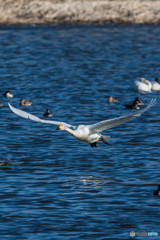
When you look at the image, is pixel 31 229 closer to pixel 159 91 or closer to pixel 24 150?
pixel 24 150

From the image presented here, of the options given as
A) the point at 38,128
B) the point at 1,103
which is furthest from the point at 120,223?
the point at 1,103

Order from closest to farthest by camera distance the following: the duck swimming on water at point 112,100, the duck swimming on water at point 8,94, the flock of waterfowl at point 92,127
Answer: the flock of waterfowl at point 92,127, the duck swimming on water at point 112,100, the duck swimming on water at point 8,94

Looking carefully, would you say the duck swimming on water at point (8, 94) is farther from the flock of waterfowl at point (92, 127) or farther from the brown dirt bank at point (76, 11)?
the brown dirt bank at point (76, 11)

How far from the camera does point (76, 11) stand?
223ft

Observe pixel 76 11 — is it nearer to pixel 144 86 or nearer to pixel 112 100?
pixel 144 86

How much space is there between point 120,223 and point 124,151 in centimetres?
670

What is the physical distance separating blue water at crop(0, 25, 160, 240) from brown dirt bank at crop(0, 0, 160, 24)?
2351 cm

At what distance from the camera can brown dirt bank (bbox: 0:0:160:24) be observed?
221 feet

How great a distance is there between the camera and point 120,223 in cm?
1477

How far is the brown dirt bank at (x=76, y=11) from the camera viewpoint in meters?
67.2

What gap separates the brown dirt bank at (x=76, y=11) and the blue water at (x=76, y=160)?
2351 centimetres

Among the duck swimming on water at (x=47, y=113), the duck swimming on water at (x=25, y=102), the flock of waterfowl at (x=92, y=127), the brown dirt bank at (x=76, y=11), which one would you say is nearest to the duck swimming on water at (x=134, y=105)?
the duck swimming on water at (x=47, y=113)

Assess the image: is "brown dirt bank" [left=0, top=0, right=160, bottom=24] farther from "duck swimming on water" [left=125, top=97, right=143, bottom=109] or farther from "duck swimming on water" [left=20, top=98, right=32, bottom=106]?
"duck swimming on water" [left=125, top=97, right=143, bottom=109]

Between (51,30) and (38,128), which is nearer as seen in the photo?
(38,128)
